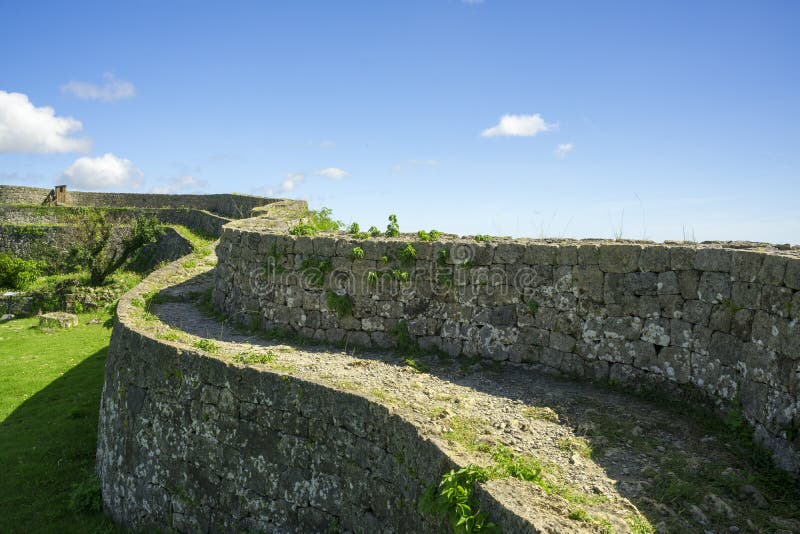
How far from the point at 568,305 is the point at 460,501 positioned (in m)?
4.14

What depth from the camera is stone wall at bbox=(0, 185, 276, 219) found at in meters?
31.1

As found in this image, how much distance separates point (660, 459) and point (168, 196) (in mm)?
35937

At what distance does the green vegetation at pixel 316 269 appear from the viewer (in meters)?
10.4

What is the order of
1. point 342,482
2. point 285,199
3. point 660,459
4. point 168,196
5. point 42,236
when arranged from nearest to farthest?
1. point 660,459
2. point 342,482
3. point 285,199
4. point 42,236
5. point 168,196

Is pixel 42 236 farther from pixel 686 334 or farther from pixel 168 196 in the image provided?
pixel 686 334

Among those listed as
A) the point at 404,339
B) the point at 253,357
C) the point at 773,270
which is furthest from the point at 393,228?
the point at 773,270

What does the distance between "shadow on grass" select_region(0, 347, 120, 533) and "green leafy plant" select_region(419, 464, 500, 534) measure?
6.61 m

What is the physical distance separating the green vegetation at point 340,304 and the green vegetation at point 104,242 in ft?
71.1

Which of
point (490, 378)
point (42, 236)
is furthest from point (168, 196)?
point (490, 378)

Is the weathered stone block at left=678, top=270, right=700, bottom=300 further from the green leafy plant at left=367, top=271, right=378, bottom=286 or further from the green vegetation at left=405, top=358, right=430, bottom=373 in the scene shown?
the green leafy plant at left=367, top=271, right=378, bottom=286

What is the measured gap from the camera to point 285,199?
27656 mm

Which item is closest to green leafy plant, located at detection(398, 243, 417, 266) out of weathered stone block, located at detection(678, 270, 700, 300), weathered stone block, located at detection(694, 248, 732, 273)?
weathered stone block, located at detection(678, 270, 700, 300)

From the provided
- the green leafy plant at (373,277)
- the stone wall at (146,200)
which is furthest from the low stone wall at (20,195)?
the green leafy plant at (373,277)

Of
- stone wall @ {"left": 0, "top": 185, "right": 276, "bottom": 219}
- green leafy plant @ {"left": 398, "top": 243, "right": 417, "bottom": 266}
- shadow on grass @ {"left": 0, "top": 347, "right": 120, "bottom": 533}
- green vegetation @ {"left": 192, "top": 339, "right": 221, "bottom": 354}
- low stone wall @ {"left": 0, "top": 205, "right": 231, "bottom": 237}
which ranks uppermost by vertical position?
stone wall @ {"left": 0, "top": 185, "right": 276, "bottom": 219}
